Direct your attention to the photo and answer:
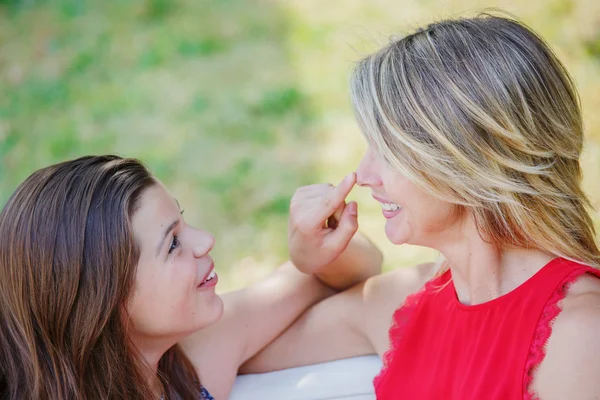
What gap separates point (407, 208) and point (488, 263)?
0.83 ft

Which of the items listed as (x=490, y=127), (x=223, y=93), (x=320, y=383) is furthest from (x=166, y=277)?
(x=223, y=93)

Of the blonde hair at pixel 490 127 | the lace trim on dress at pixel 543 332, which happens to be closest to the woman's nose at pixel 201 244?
the blonde hair at pixel 490 127

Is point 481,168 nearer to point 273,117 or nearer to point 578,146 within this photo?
point 578,146


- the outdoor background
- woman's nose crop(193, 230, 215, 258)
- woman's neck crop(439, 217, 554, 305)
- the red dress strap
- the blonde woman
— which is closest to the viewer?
the blonde woman

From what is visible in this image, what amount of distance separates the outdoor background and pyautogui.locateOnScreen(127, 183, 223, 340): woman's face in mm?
1797

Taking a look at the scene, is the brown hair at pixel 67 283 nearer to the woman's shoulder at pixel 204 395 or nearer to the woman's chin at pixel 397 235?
the woman's shoulder at pixel 204 395

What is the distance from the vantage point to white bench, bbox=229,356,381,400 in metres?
2.52

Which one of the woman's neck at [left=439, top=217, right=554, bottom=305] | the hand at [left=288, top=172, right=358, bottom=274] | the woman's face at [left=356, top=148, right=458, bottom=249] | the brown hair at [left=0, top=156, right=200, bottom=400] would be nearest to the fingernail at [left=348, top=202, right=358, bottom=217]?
the hand at [left=288, top=172, right=358, bottom=274]

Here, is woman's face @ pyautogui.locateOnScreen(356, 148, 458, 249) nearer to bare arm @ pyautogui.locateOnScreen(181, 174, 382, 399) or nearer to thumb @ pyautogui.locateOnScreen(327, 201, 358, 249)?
bare arm @ pyautogui.locateOnScreen(181, 174, 382, 399)

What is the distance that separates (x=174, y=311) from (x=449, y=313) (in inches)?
29.7

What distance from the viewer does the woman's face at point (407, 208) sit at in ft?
6.77

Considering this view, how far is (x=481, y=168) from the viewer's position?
1943mm

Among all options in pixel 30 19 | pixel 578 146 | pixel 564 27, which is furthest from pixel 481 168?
pixel 30 19

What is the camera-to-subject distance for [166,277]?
219cm
